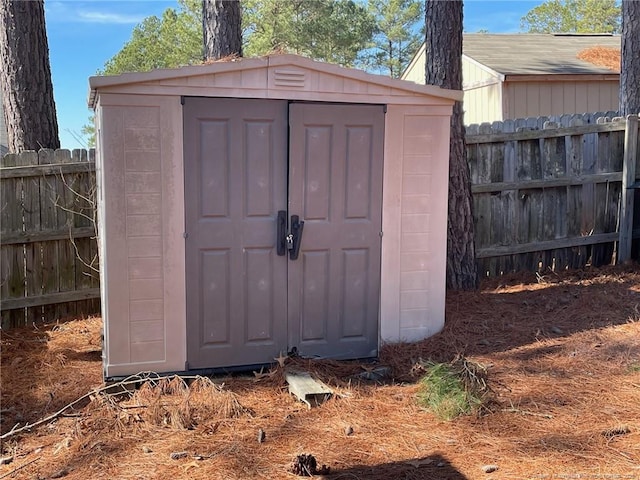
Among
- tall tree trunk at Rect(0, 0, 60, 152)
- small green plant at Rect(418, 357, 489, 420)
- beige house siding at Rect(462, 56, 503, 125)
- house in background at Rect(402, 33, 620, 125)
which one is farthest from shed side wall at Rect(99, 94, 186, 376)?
house in background at Rect(402, 33, 620, 125)

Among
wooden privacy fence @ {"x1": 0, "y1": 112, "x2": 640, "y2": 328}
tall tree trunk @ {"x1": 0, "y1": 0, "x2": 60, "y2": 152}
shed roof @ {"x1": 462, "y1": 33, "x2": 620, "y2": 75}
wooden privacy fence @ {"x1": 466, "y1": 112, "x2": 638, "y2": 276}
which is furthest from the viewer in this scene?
shed roof @ {"x1": 462, "y1": 33, "x2": 620, "y2": 75}

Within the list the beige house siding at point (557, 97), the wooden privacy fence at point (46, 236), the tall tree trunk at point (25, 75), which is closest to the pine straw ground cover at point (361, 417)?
the wooden privacy fence at point (46, 236)

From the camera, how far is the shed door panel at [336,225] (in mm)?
5359

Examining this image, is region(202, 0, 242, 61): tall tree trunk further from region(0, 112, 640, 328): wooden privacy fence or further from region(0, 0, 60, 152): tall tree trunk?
region(0, 112, 640, 328): wooden privacy fence

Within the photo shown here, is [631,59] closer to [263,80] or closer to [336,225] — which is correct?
[336,225]

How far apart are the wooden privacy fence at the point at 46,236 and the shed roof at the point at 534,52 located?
35.1 ft

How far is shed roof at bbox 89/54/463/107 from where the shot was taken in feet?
15.9

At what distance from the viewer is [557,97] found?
15.2m

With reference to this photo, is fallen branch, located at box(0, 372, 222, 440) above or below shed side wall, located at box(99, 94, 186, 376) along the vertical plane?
below

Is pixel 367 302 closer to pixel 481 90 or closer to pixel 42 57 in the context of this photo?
pixel 42 57

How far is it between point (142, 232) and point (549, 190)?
17.1ft

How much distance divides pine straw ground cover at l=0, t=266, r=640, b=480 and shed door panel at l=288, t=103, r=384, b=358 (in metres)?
0.30

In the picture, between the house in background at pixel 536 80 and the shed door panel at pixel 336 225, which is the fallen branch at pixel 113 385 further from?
the house in background at pixel 536 80

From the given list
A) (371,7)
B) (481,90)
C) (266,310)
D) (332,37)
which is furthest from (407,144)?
(371,7)
